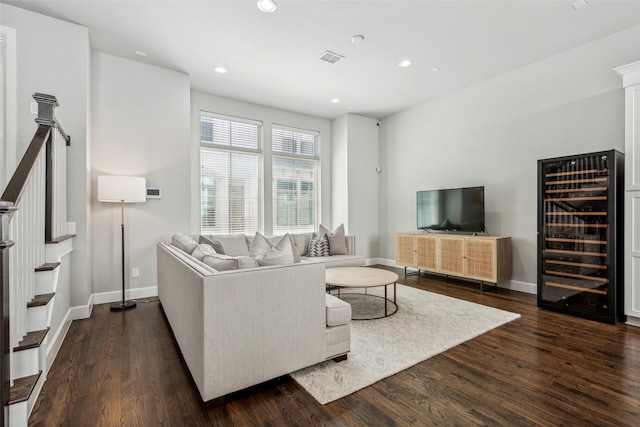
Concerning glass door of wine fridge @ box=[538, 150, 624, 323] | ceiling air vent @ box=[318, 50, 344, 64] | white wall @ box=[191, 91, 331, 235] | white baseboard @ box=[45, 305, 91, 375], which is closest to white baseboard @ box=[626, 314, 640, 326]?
glass door of wine fridge @ box=[538, 150, 624, 323]

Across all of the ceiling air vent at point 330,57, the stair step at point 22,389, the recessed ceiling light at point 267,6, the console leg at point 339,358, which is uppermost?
the ceiling air vent at point 330,57

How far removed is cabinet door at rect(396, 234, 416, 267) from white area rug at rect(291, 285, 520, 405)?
4.25 ft

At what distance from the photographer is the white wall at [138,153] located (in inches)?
150

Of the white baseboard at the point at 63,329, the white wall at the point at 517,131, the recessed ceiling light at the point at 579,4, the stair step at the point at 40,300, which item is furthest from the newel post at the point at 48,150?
the white wall at the point at 517,131

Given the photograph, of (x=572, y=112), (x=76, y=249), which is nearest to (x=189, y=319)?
(x=76, y=249)

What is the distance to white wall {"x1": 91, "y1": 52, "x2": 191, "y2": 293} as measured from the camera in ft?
12.5

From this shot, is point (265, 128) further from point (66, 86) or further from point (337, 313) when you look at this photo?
point (337, 313)

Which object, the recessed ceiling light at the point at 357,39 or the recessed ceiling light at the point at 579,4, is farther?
the recessed ceiling light at the point at 357,39

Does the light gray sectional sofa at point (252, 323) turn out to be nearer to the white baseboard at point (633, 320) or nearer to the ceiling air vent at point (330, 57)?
the ceiling air vent at point (330, 57)

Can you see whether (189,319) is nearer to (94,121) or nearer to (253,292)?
(253,292)

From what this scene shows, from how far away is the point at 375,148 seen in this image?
6578 millimetres

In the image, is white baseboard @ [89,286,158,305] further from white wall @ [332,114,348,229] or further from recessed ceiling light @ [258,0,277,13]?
recessed ceiling light @ [258,0,277,13]

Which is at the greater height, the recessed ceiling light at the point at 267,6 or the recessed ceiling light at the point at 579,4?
the recessed ceiling light at the point at 579,4

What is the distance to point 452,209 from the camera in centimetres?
488
